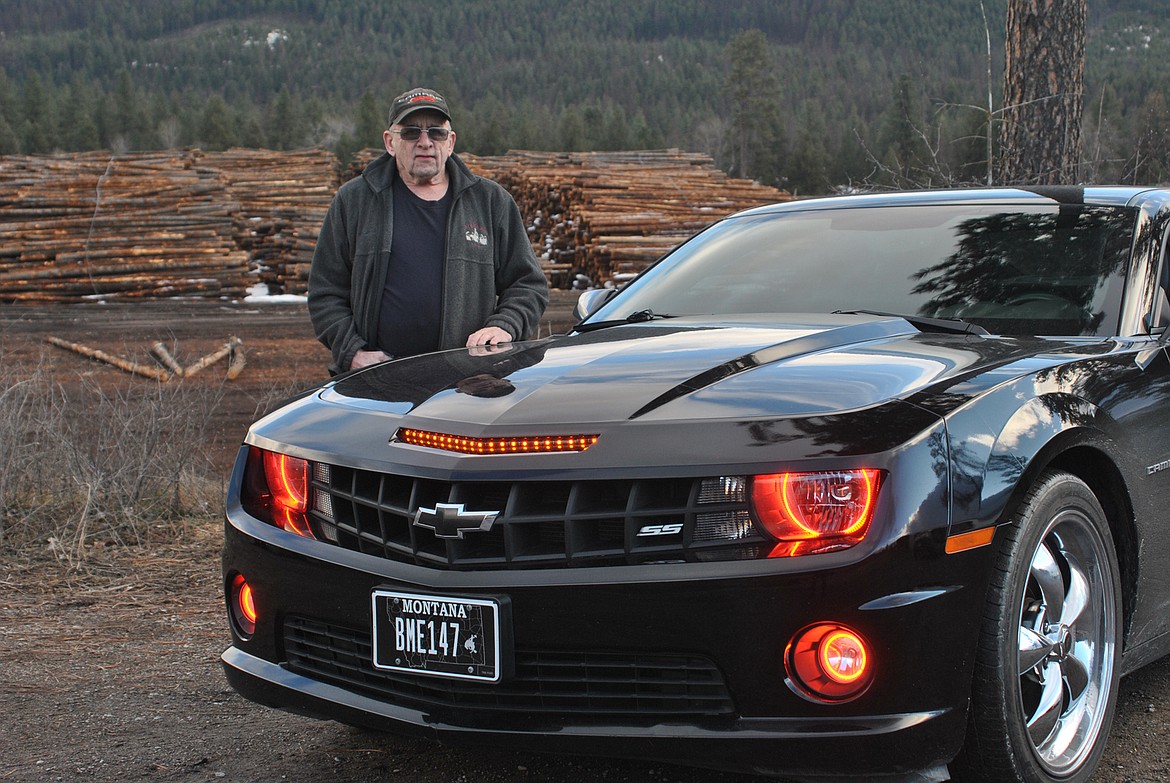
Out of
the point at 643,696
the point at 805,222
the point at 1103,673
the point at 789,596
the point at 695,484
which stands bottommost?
the point at 1103,673

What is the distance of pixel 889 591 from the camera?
237 cm

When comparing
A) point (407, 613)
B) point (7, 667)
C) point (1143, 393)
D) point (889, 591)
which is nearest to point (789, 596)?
point (889, 591)

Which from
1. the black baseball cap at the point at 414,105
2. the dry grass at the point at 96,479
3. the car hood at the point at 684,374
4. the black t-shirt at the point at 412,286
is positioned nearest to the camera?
the car hood at the point at 684,374

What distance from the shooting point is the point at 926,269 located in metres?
3.70

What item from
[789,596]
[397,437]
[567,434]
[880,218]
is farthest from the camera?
[880,218]

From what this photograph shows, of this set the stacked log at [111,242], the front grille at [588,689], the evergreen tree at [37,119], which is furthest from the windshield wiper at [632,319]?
the evergreen tree at [37,119]

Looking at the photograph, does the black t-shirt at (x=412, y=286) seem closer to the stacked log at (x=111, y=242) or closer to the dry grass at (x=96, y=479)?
the dry grass at (x=96, y=479)

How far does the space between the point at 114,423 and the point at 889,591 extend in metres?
5.25

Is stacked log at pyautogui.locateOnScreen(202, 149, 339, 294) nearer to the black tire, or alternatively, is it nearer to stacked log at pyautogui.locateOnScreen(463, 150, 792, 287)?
stacked log at pyautogui.locateOnScreen(463, 150, 792, 287)

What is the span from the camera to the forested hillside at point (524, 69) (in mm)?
95625

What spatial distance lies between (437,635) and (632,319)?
1.62 metres

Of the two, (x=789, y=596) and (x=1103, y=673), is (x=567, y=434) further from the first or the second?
(x=1103, y=673)

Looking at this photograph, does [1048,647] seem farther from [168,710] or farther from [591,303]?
[168,710]

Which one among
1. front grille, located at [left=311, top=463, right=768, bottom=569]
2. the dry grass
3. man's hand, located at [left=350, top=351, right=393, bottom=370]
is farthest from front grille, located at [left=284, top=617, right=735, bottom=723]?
the dry grass
